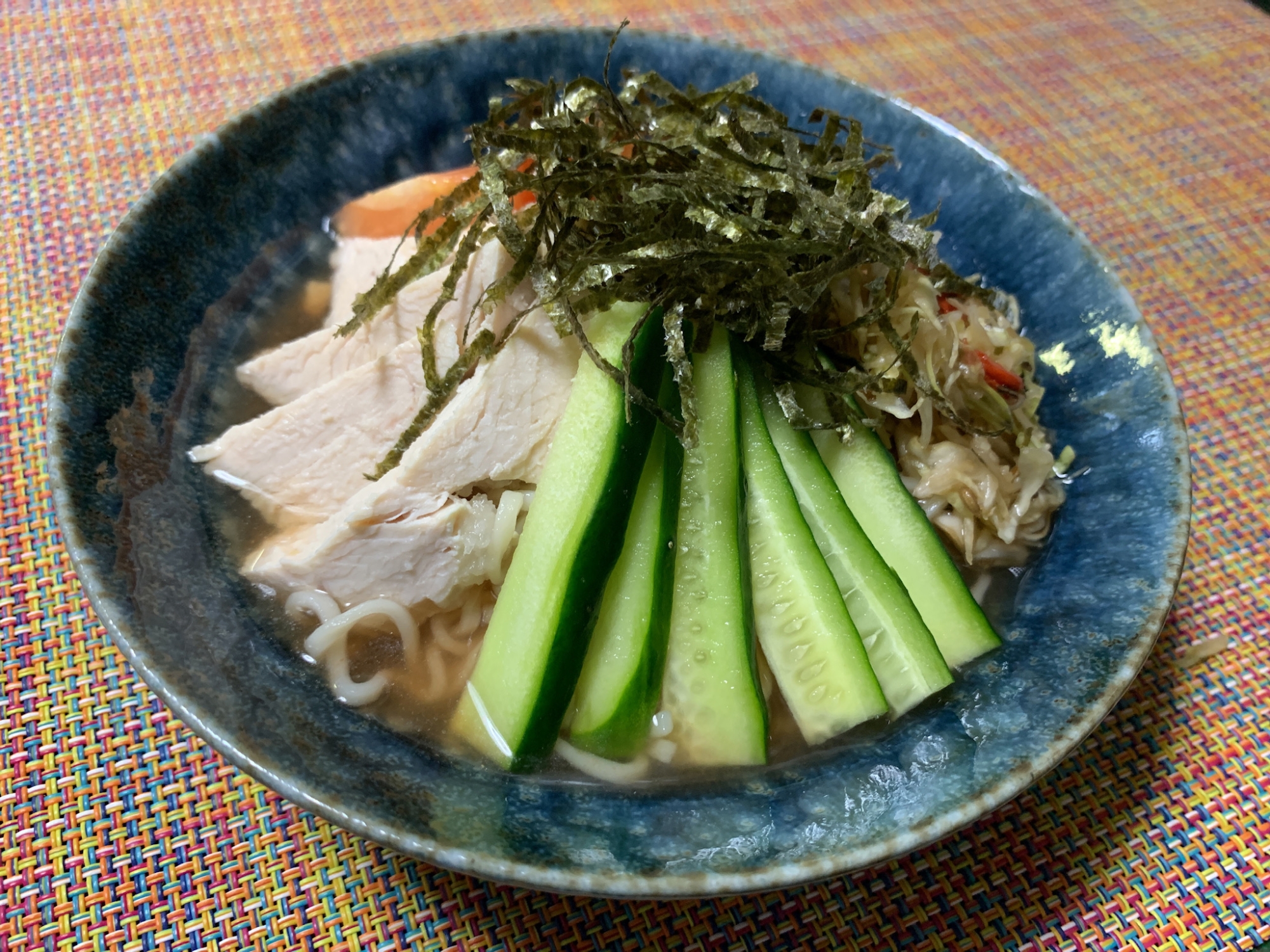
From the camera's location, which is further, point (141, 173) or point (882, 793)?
point (141, 173)

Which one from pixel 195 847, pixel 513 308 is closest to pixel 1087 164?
pixel 513 308

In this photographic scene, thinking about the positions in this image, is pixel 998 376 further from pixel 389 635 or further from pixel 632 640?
pixel 389 635

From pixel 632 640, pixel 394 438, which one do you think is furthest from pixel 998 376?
pixel 394 438

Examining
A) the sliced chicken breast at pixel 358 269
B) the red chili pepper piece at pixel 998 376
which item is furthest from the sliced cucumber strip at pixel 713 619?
the sliced chicken breast at pixel 358 269

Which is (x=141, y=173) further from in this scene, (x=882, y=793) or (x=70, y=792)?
(x=882, y=793)

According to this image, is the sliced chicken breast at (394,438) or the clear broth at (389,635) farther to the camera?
the sliced chicken breast at (394,438)

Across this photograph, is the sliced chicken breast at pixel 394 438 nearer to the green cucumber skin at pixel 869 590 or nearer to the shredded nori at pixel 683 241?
the shredded nori at pixel 683 241

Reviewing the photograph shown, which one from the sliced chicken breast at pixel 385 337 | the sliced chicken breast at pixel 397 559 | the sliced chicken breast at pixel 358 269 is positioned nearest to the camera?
the sliced chicken breast at pixel 397 559
